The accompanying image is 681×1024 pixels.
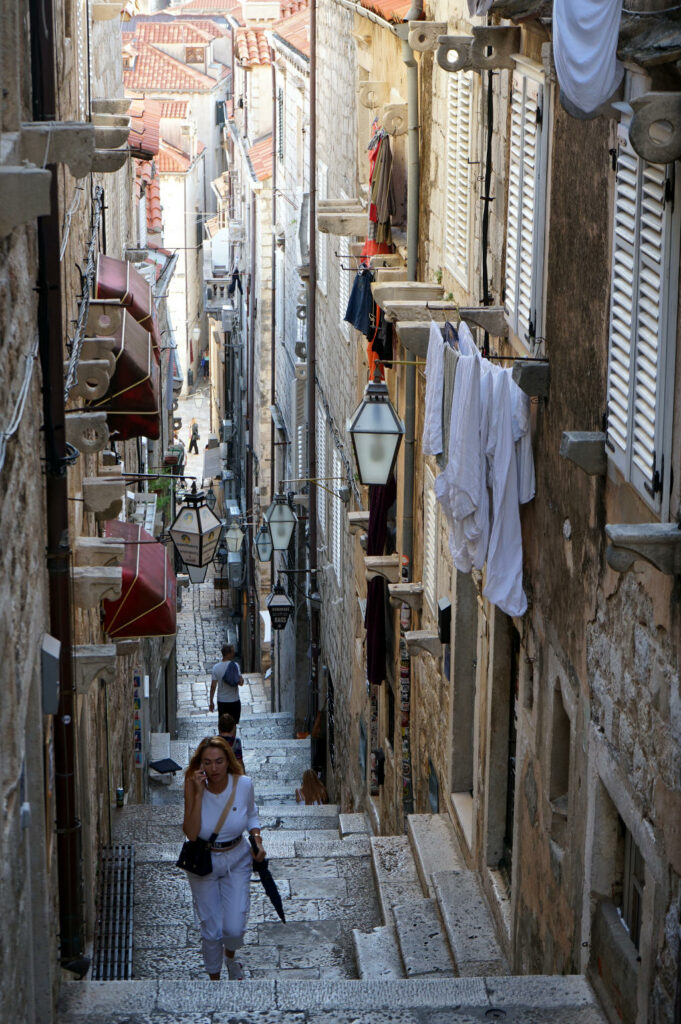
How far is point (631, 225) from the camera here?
231 inches

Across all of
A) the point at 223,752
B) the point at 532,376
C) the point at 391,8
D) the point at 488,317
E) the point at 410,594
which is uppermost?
the point at 391,8

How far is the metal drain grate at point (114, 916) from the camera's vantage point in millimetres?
9164

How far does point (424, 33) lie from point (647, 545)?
262 inches

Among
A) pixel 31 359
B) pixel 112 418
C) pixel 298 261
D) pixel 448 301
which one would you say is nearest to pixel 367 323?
pixel 448 301

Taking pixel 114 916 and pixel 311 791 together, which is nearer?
pixel 114 916

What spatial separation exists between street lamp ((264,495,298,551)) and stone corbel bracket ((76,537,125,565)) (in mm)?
8717

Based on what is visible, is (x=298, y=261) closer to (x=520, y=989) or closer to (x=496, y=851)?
(x=496, y=851)

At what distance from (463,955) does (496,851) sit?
769 millimetres

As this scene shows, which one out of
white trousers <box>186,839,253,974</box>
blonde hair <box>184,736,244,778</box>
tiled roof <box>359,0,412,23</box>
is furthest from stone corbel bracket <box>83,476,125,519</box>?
tiled roof <box>359,0,412,23</box>

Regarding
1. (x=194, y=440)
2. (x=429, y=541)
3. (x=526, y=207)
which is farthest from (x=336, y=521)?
(x=194, y=440)

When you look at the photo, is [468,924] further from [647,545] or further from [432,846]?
[647,545]

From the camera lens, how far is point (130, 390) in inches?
412

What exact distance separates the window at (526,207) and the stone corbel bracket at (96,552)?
3.10 metres

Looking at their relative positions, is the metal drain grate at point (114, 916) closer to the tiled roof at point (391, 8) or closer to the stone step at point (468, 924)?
the stone step at point (468, 924)
